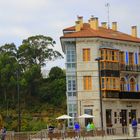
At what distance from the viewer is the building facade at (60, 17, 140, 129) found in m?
59.0

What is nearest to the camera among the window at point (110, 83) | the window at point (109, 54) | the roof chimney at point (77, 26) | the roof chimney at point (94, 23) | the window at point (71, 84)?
the window at point (110, 83)

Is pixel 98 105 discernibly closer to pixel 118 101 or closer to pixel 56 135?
pixel 118 101

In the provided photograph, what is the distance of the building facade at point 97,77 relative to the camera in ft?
194

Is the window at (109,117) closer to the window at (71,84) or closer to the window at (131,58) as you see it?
the window at (71,84)

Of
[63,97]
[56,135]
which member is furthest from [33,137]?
[63,97]

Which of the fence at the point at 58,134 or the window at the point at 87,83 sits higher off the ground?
the window at the point at 87,83

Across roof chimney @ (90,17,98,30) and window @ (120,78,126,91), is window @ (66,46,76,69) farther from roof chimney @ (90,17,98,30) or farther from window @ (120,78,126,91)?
window @ (120,78,126,91)

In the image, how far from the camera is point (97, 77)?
59.3 meters

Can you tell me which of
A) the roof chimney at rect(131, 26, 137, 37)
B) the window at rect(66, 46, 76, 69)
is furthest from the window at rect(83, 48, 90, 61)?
the roof chimney at rect(131, 26, 137, 37)

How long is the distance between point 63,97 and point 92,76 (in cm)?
2217

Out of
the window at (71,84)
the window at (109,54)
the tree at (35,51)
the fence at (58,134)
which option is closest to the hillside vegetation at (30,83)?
the tree at (35,51)

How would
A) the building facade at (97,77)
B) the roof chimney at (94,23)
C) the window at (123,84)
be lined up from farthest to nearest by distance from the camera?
the roof chimney at (94,23), the window at (123,84), the building facade at (97,77)

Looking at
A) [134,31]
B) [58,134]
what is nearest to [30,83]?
[134,31]

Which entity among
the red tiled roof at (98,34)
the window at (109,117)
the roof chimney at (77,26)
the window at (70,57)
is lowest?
the window at (109,117)
